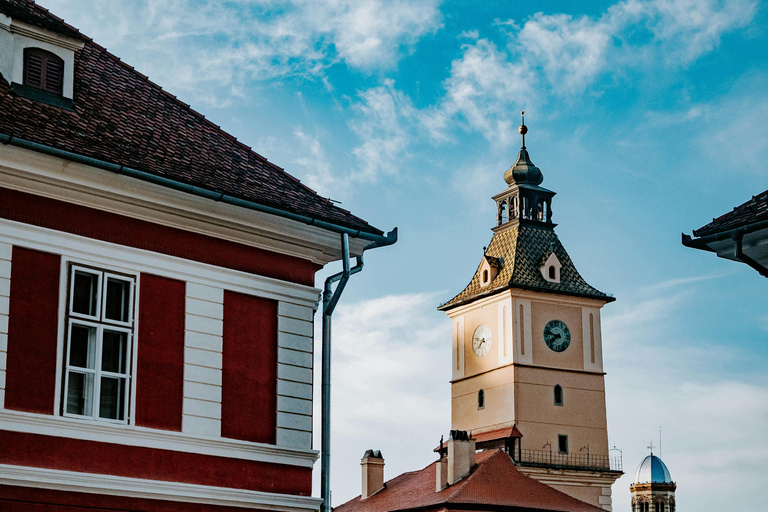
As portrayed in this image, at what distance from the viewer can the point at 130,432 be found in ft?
42.1

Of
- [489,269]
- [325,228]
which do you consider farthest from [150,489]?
[489,269]

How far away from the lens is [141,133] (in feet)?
46.8

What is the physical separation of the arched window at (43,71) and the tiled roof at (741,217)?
7119mm

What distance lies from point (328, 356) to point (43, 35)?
482cm

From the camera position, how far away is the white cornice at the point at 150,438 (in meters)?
12.1

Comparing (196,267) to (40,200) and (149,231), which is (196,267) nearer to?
(149,231)

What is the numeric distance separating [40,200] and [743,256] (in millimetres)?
7343

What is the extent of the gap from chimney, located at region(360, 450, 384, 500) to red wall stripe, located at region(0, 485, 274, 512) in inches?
1594

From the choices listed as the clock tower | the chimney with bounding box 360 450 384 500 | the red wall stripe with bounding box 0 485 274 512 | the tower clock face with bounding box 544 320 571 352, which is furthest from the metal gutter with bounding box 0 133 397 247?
the tower clock face with bounding box 544 320 571 352

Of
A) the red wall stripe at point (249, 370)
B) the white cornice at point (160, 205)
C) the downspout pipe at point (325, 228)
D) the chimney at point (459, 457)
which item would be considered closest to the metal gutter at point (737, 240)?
the downspout pipe at point (325, 228)

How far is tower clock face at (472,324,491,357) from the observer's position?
225 feet

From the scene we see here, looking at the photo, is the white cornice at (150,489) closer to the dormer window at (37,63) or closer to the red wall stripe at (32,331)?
the red wall stripe at (32,331)

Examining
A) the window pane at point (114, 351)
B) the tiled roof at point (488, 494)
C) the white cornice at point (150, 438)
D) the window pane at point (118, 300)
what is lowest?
the white cornice at point (150, 438)

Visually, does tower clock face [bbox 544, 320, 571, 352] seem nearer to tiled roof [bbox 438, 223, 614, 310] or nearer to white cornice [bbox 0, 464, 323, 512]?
tiled roof [bbox 438, 223, 614, 310]
